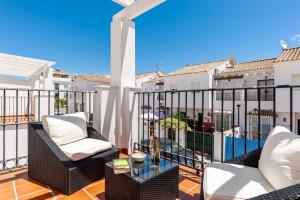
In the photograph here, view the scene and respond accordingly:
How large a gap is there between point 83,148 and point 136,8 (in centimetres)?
245

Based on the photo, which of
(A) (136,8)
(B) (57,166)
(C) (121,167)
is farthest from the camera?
(A) (136,8)

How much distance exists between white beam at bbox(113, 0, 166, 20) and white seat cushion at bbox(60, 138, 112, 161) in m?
2.28

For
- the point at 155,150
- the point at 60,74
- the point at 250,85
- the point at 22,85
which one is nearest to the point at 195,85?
the point at 250,85

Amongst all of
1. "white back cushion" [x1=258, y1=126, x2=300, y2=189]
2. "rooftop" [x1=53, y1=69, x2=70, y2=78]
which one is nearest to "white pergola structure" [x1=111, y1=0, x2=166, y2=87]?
"white back cushion" [x1=258, y1=126, x2=300, y2=189]

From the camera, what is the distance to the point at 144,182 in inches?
55.6

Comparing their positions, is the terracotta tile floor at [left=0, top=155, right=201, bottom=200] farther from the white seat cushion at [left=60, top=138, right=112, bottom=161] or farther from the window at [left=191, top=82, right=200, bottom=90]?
the window at [left=191, top=82, right=200, bottom=90]

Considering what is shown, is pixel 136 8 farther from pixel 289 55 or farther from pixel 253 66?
pixel 253 66

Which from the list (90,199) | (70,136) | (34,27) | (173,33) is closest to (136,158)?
(90,199)

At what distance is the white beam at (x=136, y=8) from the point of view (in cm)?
285

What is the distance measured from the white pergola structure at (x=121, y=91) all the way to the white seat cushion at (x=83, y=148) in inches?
31.0

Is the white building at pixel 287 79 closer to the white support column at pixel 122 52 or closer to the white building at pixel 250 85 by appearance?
the white building at pixel 250 85

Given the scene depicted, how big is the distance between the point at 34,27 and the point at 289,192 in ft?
43.9

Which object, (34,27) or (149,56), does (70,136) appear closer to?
(34,27)

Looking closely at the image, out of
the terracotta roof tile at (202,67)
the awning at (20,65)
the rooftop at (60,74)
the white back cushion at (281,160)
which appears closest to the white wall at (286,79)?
the terracotta roof tile at (202,67)
